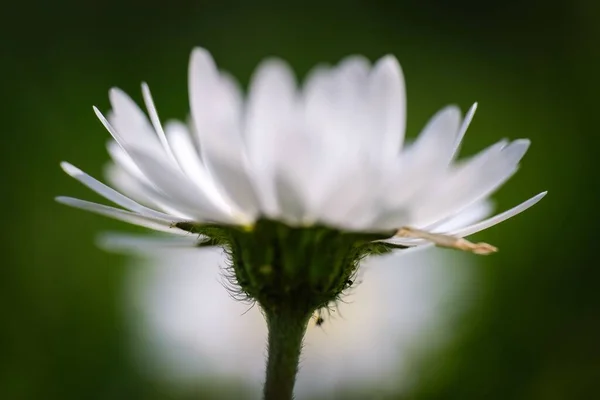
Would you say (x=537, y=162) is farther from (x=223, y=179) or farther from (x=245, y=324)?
Result: (x=223, y=179)

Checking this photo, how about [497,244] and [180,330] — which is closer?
[180,330]

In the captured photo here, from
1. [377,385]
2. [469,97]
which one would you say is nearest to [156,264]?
[377,385]

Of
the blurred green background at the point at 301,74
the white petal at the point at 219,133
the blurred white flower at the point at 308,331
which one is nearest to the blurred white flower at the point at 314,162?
the white petal at the point at 219,133

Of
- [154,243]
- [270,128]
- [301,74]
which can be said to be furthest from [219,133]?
[301,74]

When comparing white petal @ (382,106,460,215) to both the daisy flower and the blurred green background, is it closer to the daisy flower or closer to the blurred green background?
the daisy flower

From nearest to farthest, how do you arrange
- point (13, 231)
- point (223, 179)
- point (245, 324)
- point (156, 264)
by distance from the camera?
point (223, 179) < point (245, 324) < point (156, 264) < point (13, 231)

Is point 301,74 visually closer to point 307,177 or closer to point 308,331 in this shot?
point 308,331

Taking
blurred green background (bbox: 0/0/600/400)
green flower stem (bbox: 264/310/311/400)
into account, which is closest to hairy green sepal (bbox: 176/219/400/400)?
green flower stem (bbox: 264/310/311/400)
